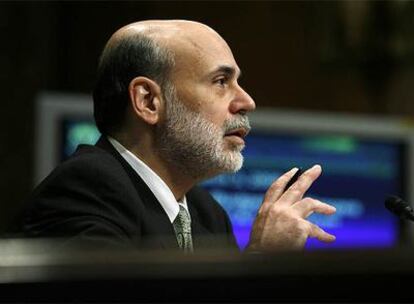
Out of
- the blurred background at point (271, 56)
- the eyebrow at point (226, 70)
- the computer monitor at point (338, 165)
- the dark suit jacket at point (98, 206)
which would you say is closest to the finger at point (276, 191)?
the dark suit jacket at point (98, 206)

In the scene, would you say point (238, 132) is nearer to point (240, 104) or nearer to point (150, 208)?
point (240, 104)

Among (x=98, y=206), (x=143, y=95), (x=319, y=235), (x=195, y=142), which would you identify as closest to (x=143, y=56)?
(x=143, y=95)

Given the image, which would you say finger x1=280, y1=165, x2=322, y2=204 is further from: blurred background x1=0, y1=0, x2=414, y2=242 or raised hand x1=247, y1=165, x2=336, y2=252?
blurred background x1=0, y1=0, x2=414, y2=242

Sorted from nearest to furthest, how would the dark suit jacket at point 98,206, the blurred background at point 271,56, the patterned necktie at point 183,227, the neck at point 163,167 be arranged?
the dark suit jacket at point 98,206 → the patterned necktie at point 183,227 → the neck at point 163,167 → the blurred background at point 271,56

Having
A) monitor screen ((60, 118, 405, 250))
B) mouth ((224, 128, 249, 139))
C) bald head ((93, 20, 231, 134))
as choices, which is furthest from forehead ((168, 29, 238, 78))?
monitor screen ((60, 118, 405, 250))

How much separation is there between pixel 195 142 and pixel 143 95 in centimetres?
12

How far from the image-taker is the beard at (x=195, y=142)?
167 centimetres

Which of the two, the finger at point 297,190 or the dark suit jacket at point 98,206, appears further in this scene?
the finger at point 297,190

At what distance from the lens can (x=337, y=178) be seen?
4.06 m

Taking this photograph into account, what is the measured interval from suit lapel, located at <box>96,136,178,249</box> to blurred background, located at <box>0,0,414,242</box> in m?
1.97

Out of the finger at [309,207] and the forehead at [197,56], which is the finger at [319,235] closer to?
the finger at [309,207]

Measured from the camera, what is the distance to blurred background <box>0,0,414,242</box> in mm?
3799

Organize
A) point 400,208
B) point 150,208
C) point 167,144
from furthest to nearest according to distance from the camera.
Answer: point 167,144 < point 150,208 < point 400,208

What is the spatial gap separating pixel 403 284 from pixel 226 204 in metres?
3.11
